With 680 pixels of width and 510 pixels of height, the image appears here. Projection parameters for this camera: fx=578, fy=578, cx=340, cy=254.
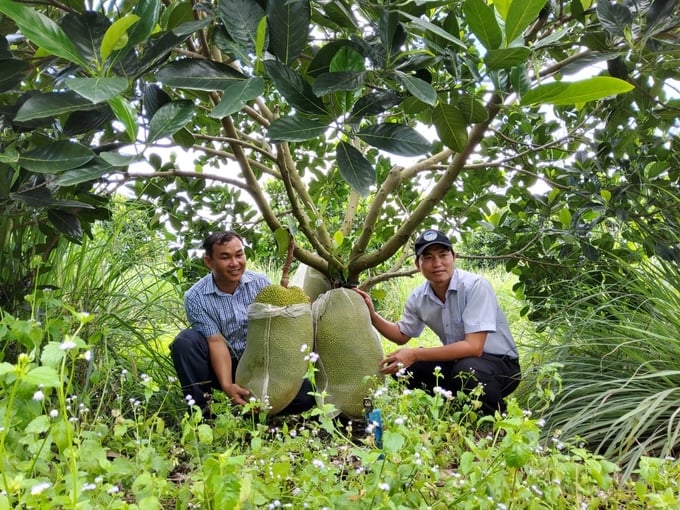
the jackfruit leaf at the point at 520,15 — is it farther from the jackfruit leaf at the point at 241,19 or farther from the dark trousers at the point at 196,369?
the dark trousers at the point at 196,369

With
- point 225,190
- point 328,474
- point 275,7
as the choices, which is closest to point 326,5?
point 275,7

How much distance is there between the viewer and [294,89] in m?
0.81

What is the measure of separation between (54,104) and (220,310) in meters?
1.51

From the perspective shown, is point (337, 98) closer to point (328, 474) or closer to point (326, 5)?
point (326, 5)

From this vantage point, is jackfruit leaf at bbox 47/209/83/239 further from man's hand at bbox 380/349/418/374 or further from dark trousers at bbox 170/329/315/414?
man's hand at bbox 380/349/418/374

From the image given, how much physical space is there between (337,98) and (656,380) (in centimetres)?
167

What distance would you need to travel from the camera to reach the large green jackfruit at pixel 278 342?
Result: 178 cm

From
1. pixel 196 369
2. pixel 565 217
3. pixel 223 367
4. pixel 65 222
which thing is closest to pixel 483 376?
pixel 565 217

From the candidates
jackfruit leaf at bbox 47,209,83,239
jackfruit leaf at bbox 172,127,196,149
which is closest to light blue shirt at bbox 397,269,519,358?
jackfruit leaf at bbox 172,127,196,149

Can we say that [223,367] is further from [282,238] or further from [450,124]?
[450,124]

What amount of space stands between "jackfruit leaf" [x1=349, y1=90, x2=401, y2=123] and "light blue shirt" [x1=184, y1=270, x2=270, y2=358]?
1.43 metres

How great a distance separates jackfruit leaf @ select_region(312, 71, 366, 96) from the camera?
0.79 m

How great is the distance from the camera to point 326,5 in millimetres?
849

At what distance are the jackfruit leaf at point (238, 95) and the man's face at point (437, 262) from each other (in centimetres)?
153
